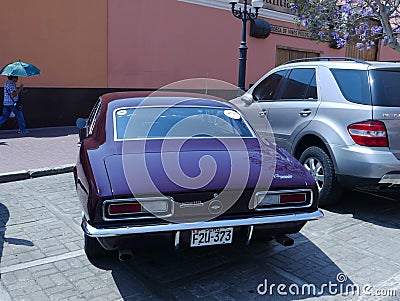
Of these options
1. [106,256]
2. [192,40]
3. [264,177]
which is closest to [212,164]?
[264,177]

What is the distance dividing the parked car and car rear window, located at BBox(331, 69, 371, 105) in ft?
4.83

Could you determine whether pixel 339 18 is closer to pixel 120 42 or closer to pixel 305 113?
pixel 120 42

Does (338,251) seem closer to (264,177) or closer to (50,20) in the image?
(264,177)

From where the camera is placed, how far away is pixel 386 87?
4797 mm

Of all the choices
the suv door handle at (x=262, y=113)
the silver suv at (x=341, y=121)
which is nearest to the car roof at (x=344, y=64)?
the silver suv at (x=341, y=121)

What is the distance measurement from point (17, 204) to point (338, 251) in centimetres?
391

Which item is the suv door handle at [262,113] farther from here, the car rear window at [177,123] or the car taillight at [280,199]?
the car taillight at [280,199]

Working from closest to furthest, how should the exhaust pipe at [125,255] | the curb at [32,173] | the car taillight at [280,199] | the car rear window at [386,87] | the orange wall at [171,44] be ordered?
the exhaust pipe at [125,255] → the car taillight at [280,199] → the car rear window at [386,87] → the curb at [32,173] → the orange wall at [171,44]

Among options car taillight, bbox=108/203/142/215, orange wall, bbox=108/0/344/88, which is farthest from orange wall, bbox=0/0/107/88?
car taillight, bbox=108/203/142/215

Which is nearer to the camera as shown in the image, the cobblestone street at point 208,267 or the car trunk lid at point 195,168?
the car trunk lid at point 195,168

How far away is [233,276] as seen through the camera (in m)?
3.52

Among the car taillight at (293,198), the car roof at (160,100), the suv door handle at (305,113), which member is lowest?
the car taillight at (293,198)

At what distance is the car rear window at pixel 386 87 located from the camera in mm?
4727

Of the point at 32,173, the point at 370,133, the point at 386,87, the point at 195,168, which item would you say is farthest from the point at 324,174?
the point at 32,173
